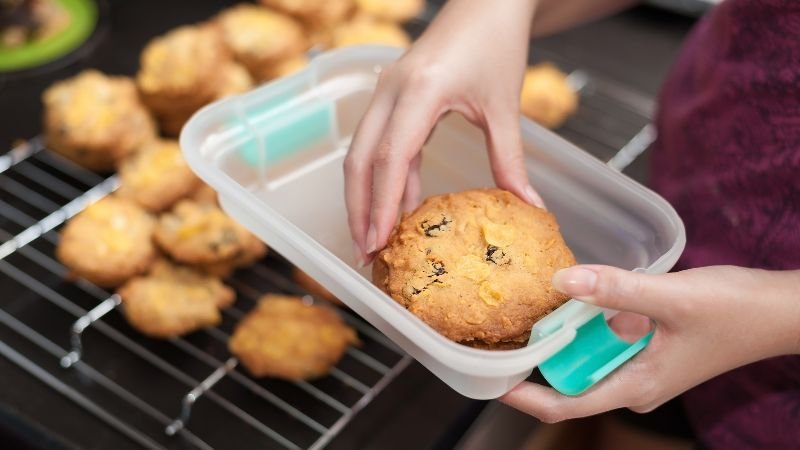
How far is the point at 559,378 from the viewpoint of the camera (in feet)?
2.26

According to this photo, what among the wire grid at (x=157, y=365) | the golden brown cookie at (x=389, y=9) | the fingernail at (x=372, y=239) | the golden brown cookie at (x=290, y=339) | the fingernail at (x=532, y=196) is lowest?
the wire grid at (x=157, y=365)

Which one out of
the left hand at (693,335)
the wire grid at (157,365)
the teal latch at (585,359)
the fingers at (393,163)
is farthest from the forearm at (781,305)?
the wire grid at (157,365)

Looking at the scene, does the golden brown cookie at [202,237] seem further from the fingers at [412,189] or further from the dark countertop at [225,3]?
the fingers at [412,189]

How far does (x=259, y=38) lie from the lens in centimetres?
140

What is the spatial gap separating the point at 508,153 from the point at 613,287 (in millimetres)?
229

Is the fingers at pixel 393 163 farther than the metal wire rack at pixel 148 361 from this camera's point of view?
No

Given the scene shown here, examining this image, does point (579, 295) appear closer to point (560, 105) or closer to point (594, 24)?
point (560, 105)

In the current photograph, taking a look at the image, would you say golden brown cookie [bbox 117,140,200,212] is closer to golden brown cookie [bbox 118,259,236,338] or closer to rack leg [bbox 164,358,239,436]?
golden brown cookie [bbox 118,259,236,338]

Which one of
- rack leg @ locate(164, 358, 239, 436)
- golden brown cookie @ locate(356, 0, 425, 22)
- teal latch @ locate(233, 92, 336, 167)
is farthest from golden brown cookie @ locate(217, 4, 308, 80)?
rack leg @ locate(164, 358, 239, 436)

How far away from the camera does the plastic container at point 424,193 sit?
0.67 metres

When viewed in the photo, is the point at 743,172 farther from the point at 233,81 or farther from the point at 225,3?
the point at 225,3

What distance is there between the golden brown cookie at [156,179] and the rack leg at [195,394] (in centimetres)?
29

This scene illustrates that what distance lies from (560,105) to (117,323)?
0.77m

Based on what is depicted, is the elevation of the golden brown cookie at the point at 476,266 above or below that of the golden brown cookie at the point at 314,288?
above
